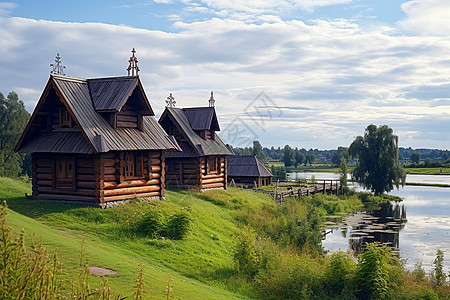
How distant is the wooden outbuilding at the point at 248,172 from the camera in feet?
177

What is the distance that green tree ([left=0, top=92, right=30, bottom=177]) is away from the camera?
58575mm

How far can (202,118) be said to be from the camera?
131 ft

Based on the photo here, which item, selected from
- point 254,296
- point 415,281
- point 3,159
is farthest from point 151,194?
point 3,159

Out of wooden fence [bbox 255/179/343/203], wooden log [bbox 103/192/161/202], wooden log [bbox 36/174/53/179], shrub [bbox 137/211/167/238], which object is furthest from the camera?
wooden fence [bbox 255/179/343/203]

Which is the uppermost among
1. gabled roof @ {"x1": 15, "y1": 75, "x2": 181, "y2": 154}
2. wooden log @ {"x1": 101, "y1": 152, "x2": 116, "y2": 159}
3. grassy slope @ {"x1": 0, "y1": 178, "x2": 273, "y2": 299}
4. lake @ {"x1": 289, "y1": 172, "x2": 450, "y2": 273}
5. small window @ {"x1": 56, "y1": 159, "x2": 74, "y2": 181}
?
gabled roof @ {"x1": 15, "y1": 75, "x2": 181, "y2": 154}

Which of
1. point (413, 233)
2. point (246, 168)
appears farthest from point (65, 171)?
point (246, 168)

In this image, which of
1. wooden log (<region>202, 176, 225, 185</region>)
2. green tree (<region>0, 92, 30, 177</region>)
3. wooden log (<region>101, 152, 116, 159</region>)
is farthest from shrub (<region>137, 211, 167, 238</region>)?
green tree (<region>0, 92, 30, 177</region>)

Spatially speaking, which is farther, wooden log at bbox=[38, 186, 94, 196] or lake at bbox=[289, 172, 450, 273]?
lake at bbox=[289, 172, 450, 273]

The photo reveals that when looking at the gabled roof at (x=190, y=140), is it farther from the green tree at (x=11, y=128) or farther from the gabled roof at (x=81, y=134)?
the green tree at (x=11, y=128)

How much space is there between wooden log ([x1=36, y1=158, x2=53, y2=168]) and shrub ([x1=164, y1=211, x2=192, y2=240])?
8865mm

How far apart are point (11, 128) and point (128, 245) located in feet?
157

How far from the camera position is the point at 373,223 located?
42.5m

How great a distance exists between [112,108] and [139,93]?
2346mm

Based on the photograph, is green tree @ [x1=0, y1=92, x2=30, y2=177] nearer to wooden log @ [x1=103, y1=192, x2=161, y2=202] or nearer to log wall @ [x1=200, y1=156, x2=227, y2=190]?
Result: log wall @ [x1=200, y1=156, x2=227, y2=190]
